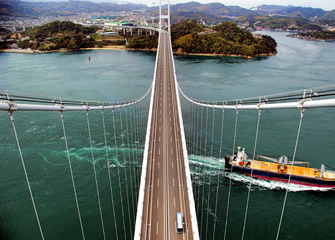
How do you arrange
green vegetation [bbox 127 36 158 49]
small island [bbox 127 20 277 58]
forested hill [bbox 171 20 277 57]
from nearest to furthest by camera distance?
1. forested hill [bbox 171 20 277 57]
2. small island [bbox 127 20 277 58]
3. green vegetation [bbox 127 36 158 49]

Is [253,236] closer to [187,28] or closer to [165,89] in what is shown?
[165,89]

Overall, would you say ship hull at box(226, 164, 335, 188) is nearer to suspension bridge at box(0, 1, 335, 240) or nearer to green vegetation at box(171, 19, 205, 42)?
suspension bridge at box(0, 1, 335, 240)

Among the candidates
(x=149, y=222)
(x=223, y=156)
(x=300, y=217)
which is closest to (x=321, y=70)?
(x=223, y=156)

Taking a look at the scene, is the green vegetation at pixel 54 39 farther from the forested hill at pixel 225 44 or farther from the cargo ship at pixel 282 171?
the cargo ship at pixel 282 171

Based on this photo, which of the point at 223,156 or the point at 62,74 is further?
the point at 62,74

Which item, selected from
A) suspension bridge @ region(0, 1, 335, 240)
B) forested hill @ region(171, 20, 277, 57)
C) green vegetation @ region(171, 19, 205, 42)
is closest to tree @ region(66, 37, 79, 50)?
forested hill @ region(171, 20, 277, 57)

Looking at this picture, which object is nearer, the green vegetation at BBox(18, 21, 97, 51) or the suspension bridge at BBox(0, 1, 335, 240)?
the suspension bridge at BBox(0, 1, 335, 240)

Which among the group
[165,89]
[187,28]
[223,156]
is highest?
[187,28]
